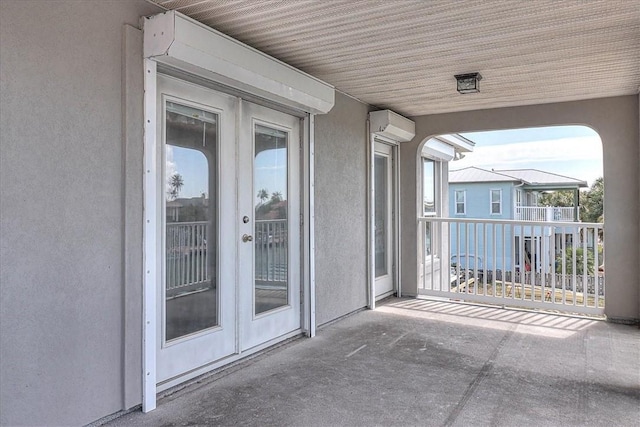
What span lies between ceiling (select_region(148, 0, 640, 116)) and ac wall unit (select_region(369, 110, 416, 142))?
42cm

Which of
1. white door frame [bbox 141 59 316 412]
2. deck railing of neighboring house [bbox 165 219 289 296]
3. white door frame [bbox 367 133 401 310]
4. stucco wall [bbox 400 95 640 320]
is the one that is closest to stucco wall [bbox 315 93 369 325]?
white door frame [bbox 367 133 401 310]

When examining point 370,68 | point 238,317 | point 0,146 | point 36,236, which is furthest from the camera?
point 370,68

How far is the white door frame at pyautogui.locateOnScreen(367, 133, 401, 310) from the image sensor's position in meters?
4.65

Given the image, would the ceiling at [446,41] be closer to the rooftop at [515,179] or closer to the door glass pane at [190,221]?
the door glass pane at [190,221]

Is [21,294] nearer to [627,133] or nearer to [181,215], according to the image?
[181,215]

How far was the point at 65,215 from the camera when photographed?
1950 mm

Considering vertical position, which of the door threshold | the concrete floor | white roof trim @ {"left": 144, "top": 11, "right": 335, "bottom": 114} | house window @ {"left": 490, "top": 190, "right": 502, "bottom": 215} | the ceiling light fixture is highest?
the ceiling light fixture

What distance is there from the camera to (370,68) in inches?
136

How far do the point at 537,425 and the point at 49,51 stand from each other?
2936 millimetres

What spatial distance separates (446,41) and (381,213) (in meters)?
2.61

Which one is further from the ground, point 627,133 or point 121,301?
point 627,133

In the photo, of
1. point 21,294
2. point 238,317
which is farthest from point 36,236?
point 238,317

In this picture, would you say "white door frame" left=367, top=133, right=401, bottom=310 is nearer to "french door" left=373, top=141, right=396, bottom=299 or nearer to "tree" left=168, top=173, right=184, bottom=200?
"french door" left=373, top=141, right=396, bottom=299

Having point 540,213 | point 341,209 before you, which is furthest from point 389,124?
point 540,213
